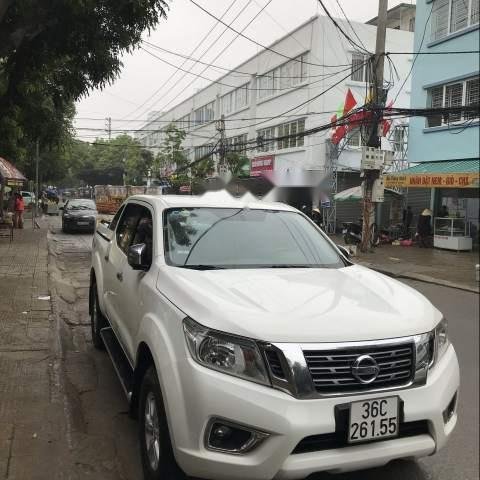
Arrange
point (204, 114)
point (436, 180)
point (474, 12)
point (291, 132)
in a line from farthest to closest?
point (204, 114) → point (291, 132) → point (436, 180) → point (474, 12)

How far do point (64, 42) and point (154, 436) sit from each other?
5.96 meters

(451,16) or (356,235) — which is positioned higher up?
(451,16)

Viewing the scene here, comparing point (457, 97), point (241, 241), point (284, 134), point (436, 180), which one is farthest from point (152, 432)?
point (284, 134)

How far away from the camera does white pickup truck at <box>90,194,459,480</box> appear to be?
2193mm

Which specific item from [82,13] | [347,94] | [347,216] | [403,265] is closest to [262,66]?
[347,94]

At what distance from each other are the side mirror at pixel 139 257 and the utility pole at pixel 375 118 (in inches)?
396

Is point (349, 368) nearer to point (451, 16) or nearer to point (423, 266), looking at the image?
point (451, 16)

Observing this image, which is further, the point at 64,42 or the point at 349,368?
the point at 64,42

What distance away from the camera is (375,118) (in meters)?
12.4

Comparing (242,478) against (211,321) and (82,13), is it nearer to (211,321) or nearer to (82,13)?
(211,321)

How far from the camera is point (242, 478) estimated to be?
7.26 ft

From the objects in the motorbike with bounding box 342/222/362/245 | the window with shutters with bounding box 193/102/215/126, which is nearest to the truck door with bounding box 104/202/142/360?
the motorbike with bounding box 342/222/362/245

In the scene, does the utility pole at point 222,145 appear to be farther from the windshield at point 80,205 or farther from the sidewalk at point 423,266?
the windshield at point 80,205

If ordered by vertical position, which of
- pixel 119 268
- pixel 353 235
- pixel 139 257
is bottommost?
pixel 353 235
